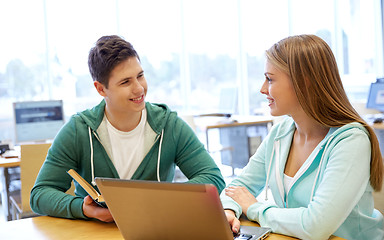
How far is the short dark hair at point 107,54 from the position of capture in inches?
65.9

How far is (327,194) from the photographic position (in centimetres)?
122

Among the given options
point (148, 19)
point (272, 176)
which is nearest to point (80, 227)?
point (272, 176)

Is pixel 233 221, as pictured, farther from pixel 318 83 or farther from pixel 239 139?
pixel 239 139

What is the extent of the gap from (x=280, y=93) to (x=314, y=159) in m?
0.24

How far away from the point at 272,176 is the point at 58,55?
5.20m

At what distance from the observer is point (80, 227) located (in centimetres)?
146

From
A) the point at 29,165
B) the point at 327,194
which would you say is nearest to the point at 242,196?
the point at 327,194

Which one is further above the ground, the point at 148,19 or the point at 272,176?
the point at 148,19

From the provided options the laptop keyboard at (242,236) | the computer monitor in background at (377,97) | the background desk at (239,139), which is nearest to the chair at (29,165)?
the laptop keyboard at (242,236)

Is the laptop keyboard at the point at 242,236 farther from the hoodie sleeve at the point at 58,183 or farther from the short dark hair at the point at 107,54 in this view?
the short dark hair at the point at 107,54

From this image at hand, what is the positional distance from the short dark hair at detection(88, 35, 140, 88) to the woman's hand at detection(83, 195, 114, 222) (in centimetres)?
48

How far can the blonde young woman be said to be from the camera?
4.02 ft

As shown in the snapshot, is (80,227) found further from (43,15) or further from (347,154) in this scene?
(43,15)

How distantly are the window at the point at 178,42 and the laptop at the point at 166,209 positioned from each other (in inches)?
205
